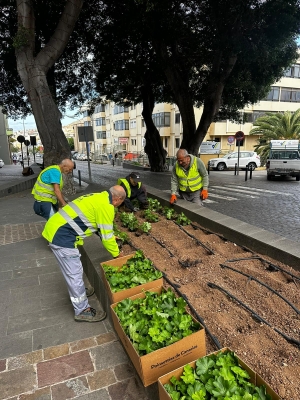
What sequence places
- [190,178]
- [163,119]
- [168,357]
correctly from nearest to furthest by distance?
[168,357] → [190,178] → [163,119]

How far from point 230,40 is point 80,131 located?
275 inches

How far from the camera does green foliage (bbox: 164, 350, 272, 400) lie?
1567 millimetres

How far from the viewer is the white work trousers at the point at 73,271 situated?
2900mm

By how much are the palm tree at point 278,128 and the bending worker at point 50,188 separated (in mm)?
26988

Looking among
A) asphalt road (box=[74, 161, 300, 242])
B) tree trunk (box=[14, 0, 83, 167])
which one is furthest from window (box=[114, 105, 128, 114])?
tree trunk (box=[14, 0, 83, 167])

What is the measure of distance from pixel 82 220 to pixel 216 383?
1.83 metres

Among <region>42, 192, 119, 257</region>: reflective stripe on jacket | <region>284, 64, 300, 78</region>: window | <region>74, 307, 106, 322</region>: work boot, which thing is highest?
<region>284, 64, 300, 78</region>: window

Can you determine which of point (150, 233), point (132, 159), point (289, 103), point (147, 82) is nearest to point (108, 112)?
point (132, 159)

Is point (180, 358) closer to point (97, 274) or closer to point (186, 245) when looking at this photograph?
point (97, 274)

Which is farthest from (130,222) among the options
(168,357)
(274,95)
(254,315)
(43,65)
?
(274,95)

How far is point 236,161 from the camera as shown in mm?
24156

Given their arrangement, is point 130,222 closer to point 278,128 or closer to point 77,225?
point 77,225

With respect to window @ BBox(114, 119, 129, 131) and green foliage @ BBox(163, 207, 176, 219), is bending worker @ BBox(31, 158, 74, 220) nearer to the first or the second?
green foliage @ BBox(163, 207, 176, 219)

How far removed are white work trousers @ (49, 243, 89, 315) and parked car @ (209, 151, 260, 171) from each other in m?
22.7
